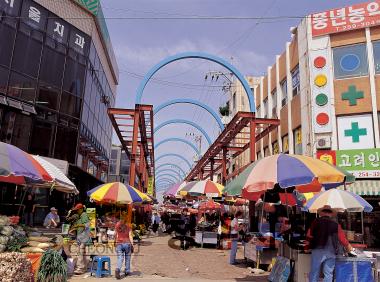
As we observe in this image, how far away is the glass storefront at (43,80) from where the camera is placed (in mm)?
19891

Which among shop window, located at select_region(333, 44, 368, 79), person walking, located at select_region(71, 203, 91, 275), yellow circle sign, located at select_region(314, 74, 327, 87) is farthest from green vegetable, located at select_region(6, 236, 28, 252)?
shop window, located at select_region(333, 44, 368, 79)

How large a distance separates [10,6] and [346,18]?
17741mm

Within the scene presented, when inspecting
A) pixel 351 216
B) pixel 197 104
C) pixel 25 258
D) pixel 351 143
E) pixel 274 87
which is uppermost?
pixel 197 104

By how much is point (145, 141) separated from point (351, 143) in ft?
58.7

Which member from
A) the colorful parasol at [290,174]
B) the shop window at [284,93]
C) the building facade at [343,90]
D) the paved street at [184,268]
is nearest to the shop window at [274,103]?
the shop window at [284,93]

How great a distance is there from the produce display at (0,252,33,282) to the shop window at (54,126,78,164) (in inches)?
678

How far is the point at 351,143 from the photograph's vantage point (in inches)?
725

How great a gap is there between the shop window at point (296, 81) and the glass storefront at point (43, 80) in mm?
14611

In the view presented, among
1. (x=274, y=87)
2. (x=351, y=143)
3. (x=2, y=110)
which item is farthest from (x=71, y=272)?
(x=274, y=87)

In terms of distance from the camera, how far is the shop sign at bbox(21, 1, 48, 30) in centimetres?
2111

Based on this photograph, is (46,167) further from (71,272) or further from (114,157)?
(114,157)

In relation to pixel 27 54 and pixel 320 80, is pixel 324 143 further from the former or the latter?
pixel 27 54

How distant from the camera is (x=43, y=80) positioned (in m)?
22.7

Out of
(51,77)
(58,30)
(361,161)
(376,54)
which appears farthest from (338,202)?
(58,30)
